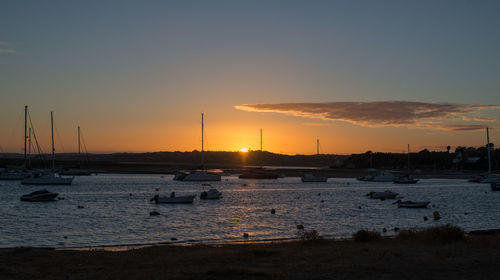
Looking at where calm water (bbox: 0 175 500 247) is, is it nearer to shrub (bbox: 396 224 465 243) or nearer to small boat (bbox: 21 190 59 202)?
small boat (bbox: 21 190 59 202)

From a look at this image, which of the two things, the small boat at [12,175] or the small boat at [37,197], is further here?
the small boat at [12,175]

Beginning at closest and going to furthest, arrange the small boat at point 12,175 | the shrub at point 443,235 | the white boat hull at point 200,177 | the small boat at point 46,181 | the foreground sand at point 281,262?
1. the foreground sand at point 281,262
2. the shrub at point 443,235
3. the small boat at point 46,181
4. the small boat at point 12,175
5. the white boat hull at point 200,177

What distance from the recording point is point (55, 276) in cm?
1644

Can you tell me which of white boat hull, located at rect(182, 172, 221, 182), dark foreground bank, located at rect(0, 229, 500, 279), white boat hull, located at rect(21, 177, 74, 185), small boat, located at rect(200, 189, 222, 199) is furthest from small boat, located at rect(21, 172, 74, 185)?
dark foreground bank, located at rect(0, 229, 500, 279)

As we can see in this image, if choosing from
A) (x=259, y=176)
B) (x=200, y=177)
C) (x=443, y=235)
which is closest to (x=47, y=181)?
(x=200, y=177)

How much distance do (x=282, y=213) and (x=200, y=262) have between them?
29.3m

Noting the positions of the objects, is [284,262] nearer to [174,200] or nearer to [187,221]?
[187,221]

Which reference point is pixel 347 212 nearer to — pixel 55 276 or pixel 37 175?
pixel 55 276

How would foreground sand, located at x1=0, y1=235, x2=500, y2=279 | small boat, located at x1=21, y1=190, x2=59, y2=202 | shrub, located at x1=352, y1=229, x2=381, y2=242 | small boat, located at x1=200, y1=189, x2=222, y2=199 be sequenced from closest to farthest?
foreground sand, located at x1=0, y1=235, x2=500, y2=279 → shrub, located at x1=352, y1=229, x2=381, y2=242 → small boat, located at x1=21, y1=190, x2=59, y2=202 → small boat, located at x1=200, y1=189, x2=222, y2=199

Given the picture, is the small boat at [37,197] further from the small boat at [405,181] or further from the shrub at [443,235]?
the small boat at [405,181]

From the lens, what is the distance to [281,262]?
1856 cm

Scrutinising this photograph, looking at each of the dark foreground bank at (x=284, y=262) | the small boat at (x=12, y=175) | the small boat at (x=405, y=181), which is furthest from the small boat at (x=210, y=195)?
the small boat at (x=405, y=181)

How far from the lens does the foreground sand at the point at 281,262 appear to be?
15969mm

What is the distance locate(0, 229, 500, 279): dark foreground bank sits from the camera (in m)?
16.0
